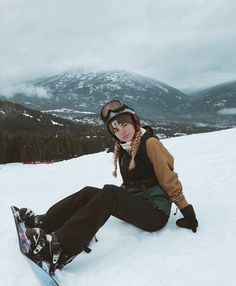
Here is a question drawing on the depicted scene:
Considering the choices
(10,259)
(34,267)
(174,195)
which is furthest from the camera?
(174,195)

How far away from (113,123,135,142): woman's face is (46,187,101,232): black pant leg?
83 cm

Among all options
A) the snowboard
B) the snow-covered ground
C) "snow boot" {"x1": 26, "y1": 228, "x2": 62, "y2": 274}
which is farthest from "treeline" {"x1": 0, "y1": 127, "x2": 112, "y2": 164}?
"snow boot" {"x1": 26, "y1": 228, "x2": 62, "y2": 274}

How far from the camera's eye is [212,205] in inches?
224

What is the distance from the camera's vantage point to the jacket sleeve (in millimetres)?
4660

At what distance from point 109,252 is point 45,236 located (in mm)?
1015

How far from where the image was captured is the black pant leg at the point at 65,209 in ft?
15.1

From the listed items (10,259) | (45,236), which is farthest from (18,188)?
(45,236)

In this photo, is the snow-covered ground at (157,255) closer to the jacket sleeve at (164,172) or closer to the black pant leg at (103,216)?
the black pant leg at (103,216)

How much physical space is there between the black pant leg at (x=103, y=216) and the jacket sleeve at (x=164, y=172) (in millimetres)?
310

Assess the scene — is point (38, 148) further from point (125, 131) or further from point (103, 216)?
point (103, 216)

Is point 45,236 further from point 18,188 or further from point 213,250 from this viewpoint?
Answer: point 18,188

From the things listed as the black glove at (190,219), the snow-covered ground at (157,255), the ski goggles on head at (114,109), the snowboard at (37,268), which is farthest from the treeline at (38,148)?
the snowboard at (37,268)

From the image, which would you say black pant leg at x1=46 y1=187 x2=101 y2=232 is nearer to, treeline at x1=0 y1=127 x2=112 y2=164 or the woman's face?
the woman's face

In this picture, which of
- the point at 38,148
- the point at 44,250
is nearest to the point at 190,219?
the point at 44,250
